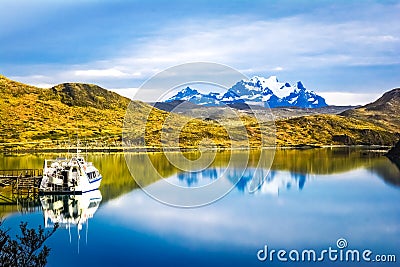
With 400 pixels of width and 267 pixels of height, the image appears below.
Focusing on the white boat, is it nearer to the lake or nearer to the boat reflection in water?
the boat reflection in water

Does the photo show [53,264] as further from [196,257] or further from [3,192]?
[3,192]

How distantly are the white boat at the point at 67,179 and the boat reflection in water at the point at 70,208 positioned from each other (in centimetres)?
91

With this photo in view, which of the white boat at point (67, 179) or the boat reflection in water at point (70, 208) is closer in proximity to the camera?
the boat reflection in water at point (70, 208)

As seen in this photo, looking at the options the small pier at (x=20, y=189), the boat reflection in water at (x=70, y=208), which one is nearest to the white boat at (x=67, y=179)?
the boat reflection in water at (x=70, y=208)

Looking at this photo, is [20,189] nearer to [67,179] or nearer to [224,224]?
[67,179]

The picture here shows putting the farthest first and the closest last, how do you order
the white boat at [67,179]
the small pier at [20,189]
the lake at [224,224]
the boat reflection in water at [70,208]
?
the white boat at [67,179]
the small pier at [20,189]
the boat reflection in water at [70,208]
the lake at [224,224]

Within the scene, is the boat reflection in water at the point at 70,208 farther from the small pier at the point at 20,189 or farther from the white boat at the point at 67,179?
the small pier at the point at 20,189

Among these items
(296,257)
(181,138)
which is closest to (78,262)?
(296,257)

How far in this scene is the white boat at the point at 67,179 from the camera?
59.2 metres

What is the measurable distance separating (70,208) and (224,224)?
1617cm

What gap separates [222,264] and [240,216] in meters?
15.5

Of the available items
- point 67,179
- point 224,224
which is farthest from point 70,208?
point 224,224

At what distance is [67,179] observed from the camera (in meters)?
60.8

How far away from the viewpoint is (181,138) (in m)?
187
